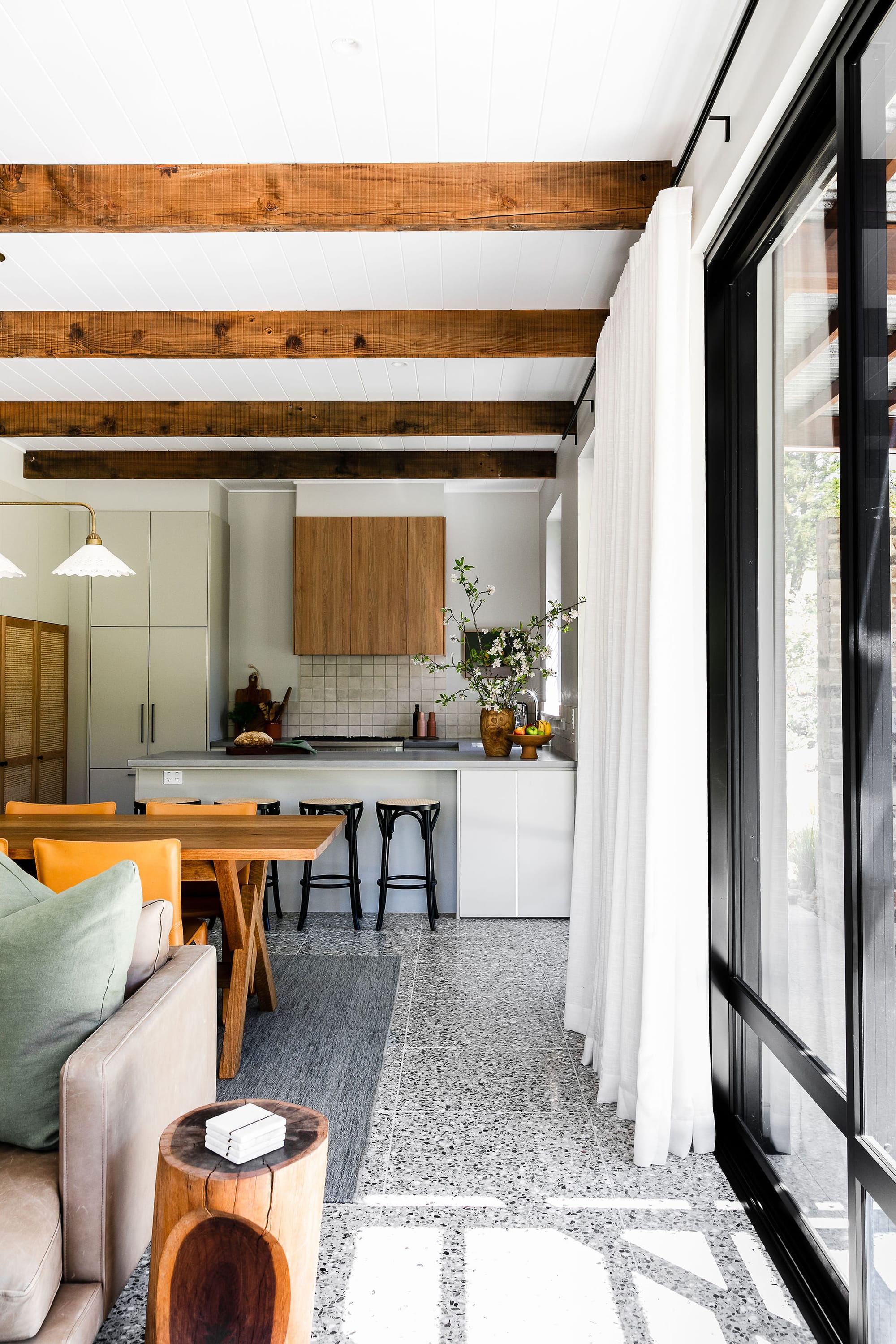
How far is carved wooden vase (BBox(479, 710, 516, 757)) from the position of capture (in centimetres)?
518

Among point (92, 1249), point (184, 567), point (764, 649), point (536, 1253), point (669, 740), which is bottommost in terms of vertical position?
point (536, 1253)

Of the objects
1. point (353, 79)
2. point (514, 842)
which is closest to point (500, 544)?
point (514, 842)

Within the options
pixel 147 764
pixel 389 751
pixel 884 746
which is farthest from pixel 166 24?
pixel 389 751

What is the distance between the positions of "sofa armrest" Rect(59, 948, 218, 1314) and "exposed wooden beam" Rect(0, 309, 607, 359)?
9.55 ft

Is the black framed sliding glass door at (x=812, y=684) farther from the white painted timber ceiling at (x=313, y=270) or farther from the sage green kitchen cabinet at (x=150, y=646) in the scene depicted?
the sage green kitchen cabinet at (x=150, y=646)

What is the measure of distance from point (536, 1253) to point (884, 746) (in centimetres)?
139

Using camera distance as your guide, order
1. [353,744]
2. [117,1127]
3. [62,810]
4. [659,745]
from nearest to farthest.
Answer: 1. [117,1127]
2. [659,745]
3. [62,810]
4. [353,744]

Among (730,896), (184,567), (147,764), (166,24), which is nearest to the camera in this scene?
(166,24)

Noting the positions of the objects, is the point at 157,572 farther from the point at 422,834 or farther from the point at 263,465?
the point at 422,834

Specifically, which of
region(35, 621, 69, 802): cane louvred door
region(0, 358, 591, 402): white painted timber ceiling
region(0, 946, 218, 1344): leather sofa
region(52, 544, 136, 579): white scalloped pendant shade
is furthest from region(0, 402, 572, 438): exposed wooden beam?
region(0, 946, 218, 1344): leather sofa

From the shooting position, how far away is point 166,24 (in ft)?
7.03

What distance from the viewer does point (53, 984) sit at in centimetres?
169

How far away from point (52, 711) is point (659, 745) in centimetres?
528

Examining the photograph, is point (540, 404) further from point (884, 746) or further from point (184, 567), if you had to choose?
point (884, 746)
